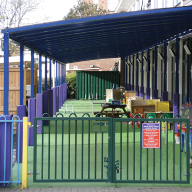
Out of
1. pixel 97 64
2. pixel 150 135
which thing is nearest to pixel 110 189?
pixel 150 135

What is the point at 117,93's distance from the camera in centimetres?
2100

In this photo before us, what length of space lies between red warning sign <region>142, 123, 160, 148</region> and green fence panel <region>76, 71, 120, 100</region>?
22801 mm

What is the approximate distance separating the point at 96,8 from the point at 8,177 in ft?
165

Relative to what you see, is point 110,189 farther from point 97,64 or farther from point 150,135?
point 97,64

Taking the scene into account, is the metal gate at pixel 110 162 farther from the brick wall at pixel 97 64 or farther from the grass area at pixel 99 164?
Answer: the brick wall at pixel 97 64

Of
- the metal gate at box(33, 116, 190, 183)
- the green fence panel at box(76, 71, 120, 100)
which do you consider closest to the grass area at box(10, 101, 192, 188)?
the metal gate at box(33, 116, 190, 183)

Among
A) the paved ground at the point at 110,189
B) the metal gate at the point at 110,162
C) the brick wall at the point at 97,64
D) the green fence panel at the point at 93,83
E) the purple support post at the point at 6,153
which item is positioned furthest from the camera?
the brick wall at the point at 97,64

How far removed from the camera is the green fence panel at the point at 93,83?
28781 mm

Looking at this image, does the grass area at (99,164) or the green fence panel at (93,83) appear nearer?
the grass area at (99,164)

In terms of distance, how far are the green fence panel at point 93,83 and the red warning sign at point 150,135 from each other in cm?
2280

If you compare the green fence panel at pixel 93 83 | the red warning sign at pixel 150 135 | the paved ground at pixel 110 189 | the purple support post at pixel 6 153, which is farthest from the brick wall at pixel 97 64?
the paved ground at pixel 110 189

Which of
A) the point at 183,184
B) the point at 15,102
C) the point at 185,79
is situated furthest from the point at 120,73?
the point at 183,184

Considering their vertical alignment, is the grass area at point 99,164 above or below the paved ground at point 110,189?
above

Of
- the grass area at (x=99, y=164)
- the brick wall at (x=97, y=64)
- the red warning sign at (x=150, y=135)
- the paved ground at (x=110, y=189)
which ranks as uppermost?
the brick wall at (x=97, y=64)
